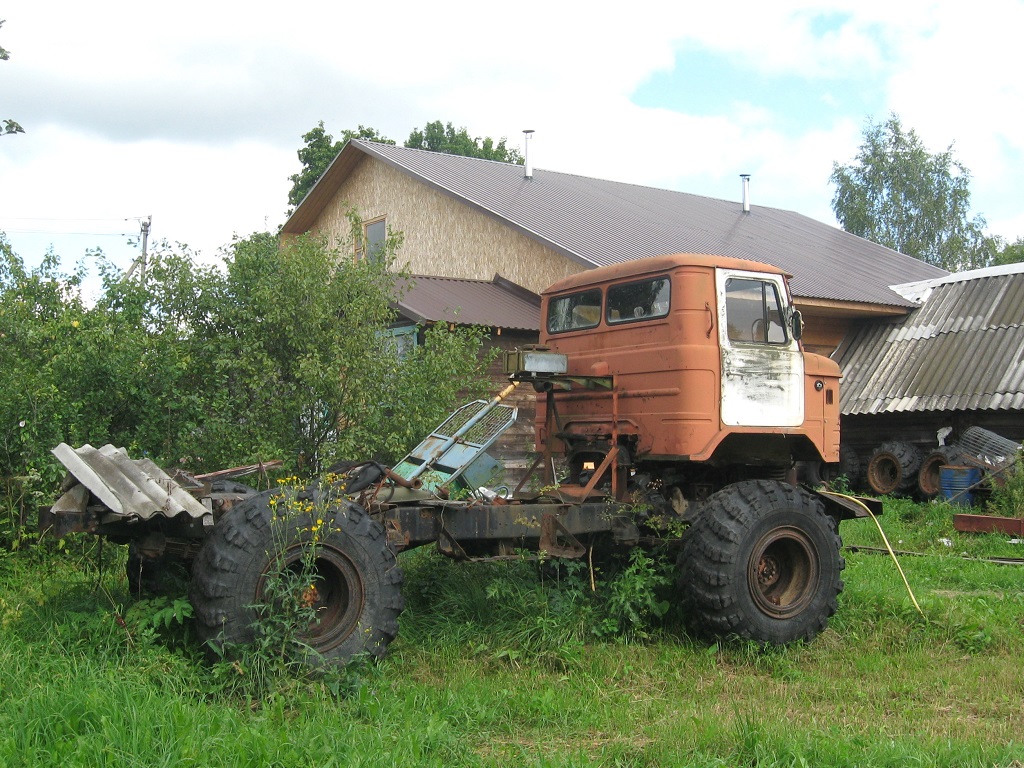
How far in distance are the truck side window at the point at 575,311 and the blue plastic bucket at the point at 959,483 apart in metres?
8.94

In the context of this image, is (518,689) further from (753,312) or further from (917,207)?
(917,207)

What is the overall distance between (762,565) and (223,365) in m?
5.07

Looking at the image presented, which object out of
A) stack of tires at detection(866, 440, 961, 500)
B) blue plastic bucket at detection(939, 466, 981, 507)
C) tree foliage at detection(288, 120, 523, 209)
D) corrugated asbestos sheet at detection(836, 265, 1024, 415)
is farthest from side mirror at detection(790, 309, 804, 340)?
tree foliage at detection(288, 120, 523, 209)

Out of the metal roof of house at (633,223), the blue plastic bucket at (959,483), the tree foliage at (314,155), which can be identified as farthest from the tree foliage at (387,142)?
the blue plastic bucket at (959,483)

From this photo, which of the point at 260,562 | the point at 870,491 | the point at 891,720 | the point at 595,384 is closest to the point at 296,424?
the point at 595,384

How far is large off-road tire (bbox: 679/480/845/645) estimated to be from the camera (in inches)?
279

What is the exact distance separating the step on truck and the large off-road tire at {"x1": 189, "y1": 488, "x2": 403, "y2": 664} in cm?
1

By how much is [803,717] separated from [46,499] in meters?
6.37

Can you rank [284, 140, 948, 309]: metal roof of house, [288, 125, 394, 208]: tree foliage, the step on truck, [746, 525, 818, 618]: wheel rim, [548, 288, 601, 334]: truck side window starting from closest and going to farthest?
the step on truck → [746, 525, 818, 618]: wheel rim → [548, 288, 601, 334]: truck side window → [284, 140, 948, 309]: metal roof of house → [288, 125, 394, 208]: tree foliage

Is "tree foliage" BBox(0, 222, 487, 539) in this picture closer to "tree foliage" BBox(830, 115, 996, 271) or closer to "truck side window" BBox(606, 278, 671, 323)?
"truck side window" BBox(606, 278, 671, 323)

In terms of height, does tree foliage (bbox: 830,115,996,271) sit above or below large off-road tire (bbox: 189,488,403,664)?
above

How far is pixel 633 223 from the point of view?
19516 millimetres

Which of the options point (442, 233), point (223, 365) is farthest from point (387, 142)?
point (223, 365)

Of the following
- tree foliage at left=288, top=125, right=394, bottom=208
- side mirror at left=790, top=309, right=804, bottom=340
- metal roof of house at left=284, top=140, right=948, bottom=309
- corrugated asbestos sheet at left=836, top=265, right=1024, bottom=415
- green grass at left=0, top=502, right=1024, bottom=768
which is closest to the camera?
green grass at left=0, top=502, right=1024, bottom=768
